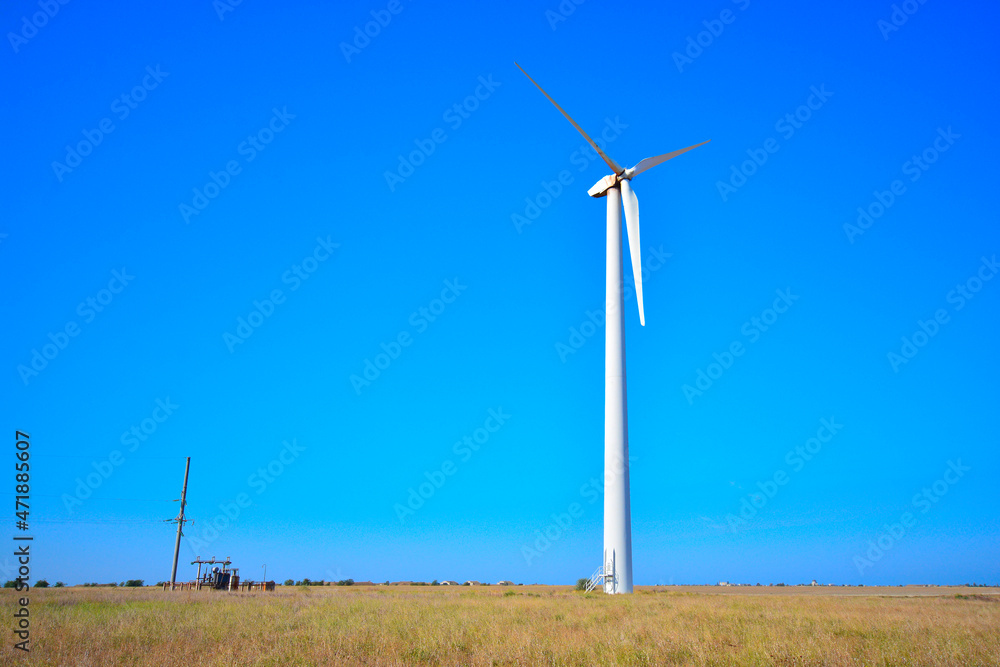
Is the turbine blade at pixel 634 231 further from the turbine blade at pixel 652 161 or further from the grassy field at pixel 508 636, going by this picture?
the grassy field at pixel 508 636

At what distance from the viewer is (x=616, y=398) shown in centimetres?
3784

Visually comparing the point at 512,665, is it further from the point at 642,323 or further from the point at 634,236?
the point at 634,236

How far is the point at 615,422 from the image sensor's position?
122ft

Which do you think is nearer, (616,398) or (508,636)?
(508,636)

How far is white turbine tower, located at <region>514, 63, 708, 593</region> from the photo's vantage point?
1419 inches

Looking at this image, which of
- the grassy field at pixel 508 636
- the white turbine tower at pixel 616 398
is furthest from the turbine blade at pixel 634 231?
the grassy field at pixel 508 636

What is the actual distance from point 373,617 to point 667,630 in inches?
405

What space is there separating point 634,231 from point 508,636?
30.1 meters

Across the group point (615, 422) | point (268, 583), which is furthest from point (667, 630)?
point (268, 583)

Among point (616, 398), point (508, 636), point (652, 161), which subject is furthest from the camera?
point (652, 161)

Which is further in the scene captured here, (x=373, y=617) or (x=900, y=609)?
(x=900, y=609)

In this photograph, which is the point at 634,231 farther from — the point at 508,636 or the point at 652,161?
the point at 508,636

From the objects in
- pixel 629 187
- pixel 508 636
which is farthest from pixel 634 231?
pixel 508 636

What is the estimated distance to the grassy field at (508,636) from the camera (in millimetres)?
15188
